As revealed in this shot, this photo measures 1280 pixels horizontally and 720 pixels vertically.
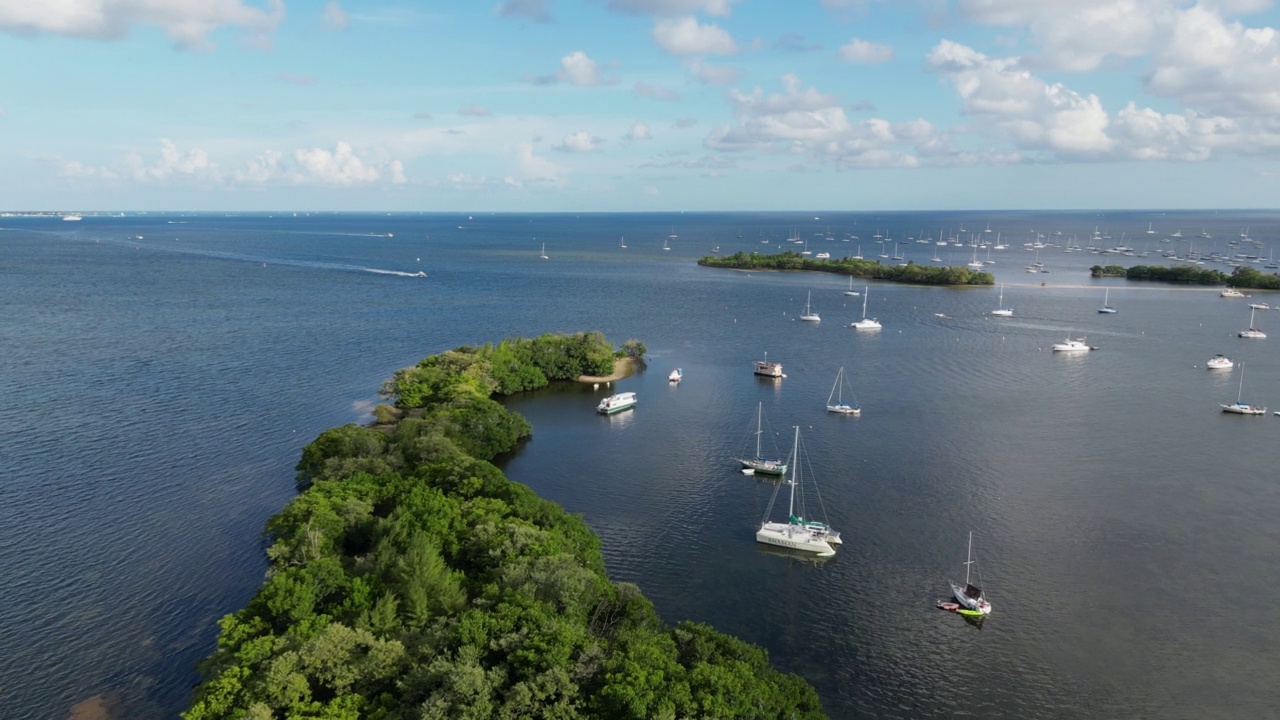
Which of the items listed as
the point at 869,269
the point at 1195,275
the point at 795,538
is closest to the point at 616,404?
the point at 795,538

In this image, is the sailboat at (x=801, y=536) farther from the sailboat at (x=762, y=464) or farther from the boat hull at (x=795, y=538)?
the sailboat at (x=762, y=464)

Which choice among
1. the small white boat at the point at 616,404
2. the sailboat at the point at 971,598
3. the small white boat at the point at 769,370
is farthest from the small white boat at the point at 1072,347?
the sailboat at the point at 971,598

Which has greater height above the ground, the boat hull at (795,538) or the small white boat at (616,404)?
the small white boat at (616,404)

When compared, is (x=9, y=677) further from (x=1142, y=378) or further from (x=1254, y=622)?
(x=1142, y=378)

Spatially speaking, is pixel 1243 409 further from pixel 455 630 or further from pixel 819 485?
pixel 455 630

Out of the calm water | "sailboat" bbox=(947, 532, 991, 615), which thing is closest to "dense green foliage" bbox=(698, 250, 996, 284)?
the calm water

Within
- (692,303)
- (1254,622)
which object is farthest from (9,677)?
(692,303)

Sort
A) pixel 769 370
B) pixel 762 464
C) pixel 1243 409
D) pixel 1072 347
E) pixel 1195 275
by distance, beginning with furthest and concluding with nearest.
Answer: pixel 1195 275 < pixel 1072 347 < pixel 769 370 < pixel 1243 409 < pixel 762 464
